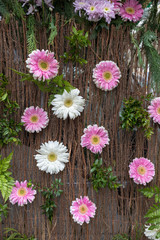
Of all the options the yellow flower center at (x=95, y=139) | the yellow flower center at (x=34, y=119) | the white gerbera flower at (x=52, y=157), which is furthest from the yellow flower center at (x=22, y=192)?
the yellow flower center at (x=95, y=139)

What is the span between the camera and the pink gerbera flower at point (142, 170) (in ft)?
5.23

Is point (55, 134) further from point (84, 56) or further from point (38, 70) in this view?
point (84, 56)

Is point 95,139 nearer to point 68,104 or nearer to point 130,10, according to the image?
point 68,104

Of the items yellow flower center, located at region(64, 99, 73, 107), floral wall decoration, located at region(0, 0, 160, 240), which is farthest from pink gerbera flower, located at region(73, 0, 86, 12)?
yellow flower center, located at region(64, 99, 73, 107)

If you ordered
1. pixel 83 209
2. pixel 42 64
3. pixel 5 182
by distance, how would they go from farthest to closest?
pixel 83 209
pixel 42 64
pixel 5 182

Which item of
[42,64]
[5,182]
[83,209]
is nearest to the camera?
[5,182]

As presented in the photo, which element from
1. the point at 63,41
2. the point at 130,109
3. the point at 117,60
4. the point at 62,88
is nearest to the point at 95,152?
the point at 130,109

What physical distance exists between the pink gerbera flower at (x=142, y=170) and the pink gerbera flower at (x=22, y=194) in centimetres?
76

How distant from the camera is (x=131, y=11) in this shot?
1574 mm

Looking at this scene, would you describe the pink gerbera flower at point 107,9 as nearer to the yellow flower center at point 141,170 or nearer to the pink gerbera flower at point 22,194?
the yellow flower center at point 141,170

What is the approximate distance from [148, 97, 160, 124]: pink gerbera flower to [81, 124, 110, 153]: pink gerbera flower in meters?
0.38

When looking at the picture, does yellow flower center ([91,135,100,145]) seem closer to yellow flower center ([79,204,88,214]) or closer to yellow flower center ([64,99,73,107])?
yellow flower center ([64,99,73,107])

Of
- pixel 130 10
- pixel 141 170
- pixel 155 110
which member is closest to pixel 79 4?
pixel 130 10

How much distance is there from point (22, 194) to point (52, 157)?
0.36 meters
